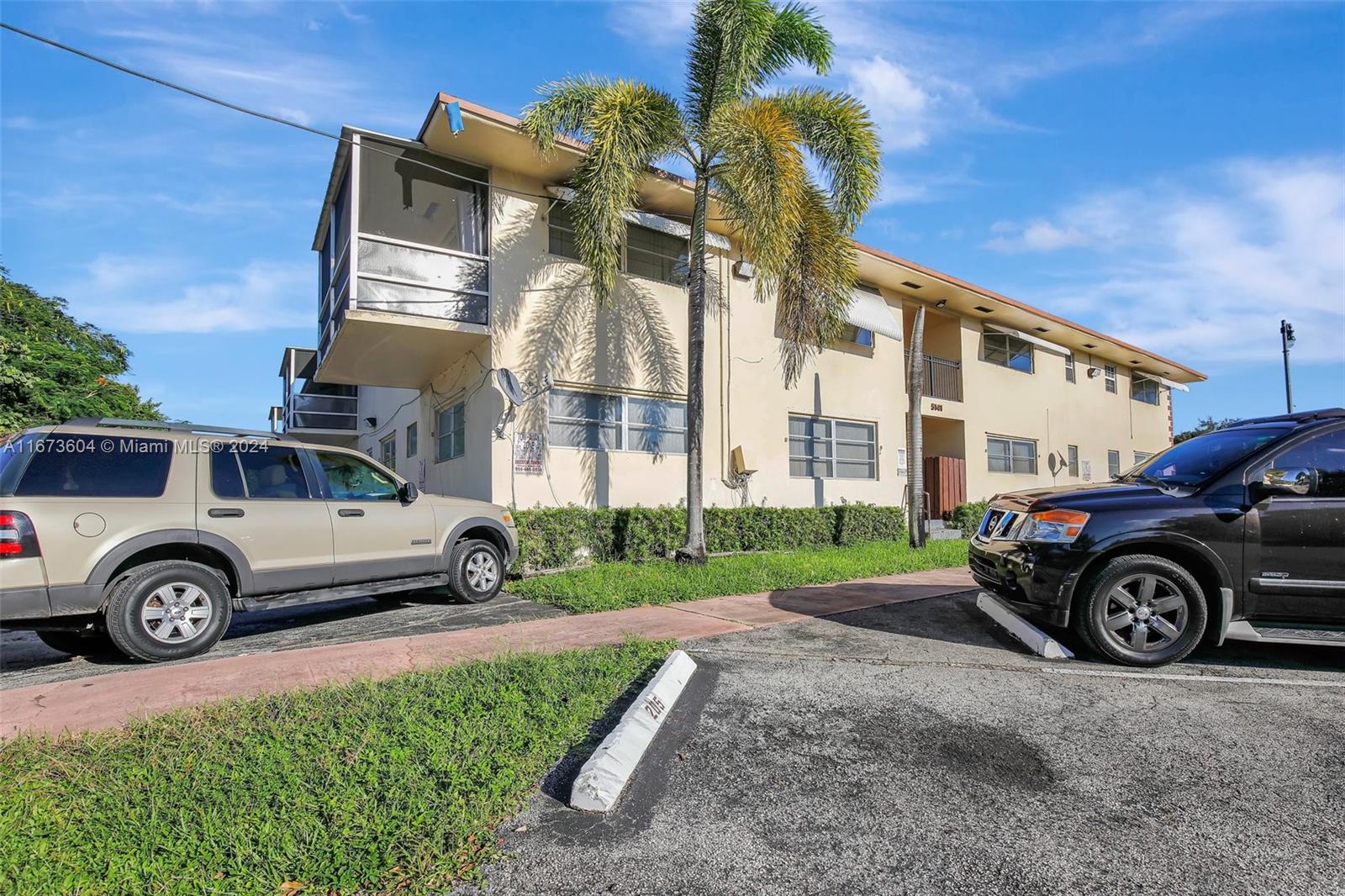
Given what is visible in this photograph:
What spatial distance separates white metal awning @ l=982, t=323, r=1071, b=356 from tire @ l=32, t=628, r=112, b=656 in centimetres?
2025

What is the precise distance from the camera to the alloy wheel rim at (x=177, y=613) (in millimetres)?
5363

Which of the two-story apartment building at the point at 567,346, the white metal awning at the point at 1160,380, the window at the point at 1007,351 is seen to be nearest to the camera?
the two-story apartment building at the point at 567,346

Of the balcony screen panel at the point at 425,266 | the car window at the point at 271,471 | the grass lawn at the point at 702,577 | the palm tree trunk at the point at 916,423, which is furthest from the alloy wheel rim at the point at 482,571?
the palm tree trunk at the point at 916,423

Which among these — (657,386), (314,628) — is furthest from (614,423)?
(314,628)

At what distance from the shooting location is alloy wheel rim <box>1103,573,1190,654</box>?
479 centimetres

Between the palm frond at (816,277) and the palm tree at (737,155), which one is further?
the palm frond at (816,277)

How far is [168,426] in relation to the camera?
580cm

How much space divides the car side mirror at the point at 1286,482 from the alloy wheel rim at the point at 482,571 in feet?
23.1

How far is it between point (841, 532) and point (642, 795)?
11.8 m

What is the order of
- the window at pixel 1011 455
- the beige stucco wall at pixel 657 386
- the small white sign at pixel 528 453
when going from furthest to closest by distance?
the window at pixel 1011 455 → the beige stucco wall at pixel 657 386 → the small white sign at pixel 528 453

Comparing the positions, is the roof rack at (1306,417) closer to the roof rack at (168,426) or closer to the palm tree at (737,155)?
the palm tree at (737,155)

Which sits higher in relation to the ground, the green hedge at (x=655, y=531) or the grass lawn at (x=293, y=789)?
the green hedge at (x=655, y=531)

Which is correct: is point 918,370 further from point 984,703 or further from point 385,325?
point 984,703

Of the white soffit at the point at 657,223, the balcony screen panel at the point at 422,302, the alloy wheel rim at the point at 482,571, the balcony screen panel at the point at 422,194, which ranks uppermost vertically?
the balcony screen panel at the point at 422,194
